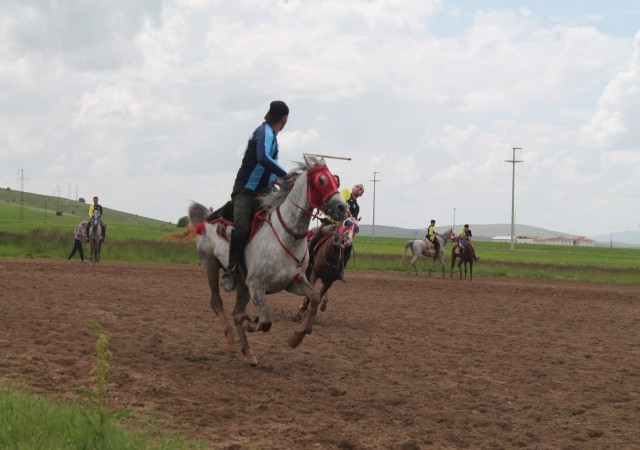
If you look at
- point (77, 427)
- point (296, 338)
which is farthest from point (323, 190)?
point (77, 427)

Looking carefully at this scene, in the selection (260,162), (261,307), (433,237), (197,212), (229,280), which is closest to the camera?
(261,307)

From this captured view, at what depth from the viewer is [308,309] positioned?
9273 mm

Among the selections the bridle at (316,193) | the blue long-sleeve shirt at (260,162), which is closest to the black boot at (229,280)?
the bridle at (316,193)

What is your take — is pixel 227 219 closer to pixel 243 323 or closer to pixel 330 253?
pixel 243 323

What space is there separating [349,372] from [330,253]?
4894 millimetres

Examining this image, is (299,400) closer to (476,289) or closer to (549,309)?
(549,309)

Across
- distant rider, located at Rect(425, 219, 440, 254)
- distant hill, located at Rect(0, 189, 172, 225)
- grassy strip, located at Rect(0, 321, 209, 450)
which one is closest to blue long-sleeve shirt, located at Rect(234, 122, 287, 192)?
grassy strip, located at Rect(0, 321, 209, 450)

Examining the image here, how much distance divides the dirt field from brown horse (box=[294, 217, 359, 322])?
849mm

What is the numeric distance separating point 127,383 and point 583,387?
17.8 ft

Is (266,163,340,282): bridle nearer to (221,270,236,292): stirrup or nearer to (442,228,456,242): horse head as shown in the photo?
(221,270,236,292): stirrup

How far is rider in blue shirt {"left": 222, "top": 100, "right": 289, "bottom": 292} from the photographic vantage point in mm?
9688

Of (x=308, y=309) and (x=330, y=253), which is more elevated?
(x=330, y=253)

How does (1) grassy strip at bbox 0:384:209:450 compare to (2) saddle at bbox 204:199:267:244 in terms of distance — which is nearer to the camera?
(1) grassy strip at bbox 0:384:209:450

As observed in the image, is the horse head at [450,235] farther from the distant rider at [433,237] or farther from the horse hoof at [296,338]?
the horse hoof at [296,338]
